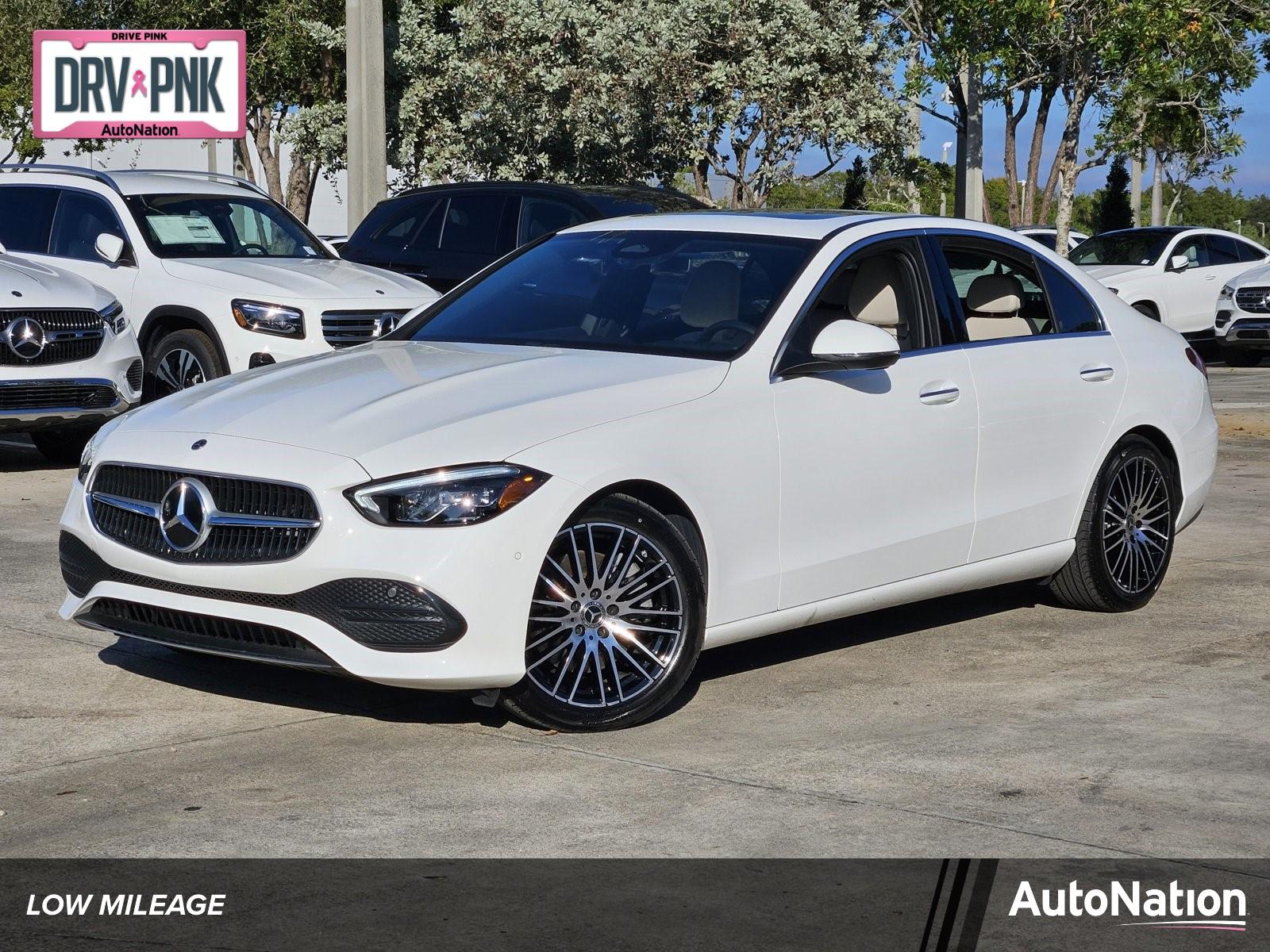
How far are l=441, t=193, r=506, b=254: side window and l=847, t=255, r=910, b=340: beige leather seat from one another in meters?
8.65

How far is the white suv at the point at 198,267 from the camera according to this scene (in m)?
12.6

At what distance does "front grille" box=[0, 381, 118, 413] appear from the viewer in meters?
11.4

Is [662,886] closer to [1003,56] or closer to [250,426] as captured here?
[250,426]

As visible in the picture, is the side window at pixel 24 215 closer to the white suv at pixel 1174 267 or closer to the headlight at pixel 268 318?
the headlight at pixel 268 318

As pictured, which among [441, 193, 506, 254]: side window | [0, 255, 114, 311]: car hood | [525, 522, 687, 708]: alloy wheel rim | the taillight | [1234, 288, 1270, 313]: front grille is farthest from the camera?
[1234, 288, 1270, 313]: front grille

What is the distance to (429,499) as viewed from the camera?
5.43 meters

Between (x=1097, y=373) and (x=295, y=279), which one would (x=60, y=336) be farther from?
(x=1097, y=373)

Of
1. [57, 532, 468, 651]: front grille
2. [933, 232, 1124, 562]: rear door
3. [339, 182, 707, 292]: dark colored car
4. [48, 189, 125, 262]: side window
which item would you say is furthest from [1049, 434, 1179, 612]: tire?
[48, 189, 125, 262]: side window

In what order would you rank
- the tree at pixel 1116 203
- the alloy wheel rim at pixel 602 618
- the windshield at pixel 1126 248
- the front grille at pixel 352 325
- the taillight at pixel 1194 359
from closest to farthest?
the alloy wheel rim at pixel 602 618 → the taillight at pixel 1194 359 → the front grille at pixel 352 325 → the windshield at pixel 1126 248 → the tree at pixel 1116 203

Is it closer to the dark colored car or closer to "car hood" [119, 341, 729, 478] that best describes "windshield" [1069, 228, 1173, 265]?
the dark colored car

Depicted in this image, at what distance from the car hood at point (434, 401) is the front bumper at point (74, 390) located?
17.5 ft

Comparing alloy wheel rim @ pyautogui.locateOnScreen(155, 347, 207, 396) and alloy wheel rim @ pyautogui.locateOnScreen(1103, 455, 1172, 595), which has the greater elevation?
alloy wheel rim @ pyautogui.locateOnScreen(155, 347, 207, 396)

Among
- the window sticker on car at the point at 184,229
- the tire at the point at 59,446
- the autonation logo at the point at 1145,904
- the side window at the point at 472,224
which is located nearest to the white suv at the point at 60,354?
the tire at the point at 59,446

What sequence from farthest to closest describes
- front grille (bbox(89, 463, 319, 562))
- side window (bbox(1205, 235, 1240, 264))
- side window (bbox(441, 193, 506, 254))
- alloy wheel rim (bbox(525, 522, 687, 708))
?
side window (bbox(1205, 235, 1240, 264)), side window (bbox(441, 193, 506, 254)), alloy wheel rim (bbox(525, 522, 687, 708)), front grille (bbox(89, 463, 319, 562))
